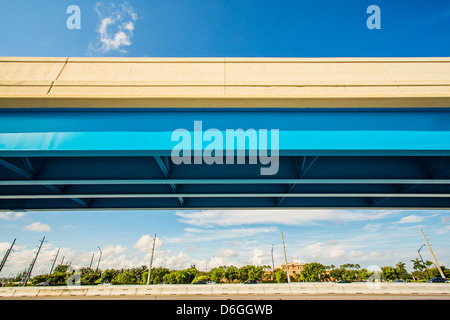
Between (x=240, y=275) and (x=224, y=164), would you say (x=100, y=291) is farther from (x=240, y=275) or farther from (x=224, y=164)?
(x=240, y=275)

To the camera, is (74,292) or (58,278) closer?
(74,292)

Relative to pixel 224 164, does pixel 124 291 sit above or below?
below

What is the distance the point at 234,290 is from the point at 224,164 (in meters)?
15.6

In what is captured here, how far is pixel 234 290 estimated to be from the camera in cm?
1677

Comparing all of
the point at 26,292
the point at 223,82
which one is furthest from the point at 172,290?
the point at 223,82

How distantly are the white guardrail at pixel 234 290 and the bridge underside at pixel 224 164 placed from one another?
1386 centimetres

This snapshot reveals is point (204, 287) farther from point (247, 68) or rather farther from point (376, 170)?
point (247, 68)

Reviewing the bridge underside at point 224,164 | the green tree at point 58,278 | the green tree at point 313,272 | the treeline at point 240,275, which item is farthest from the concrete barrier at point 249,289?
the green tree at point 313,272

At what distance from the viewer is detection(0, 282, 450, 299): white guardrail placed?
1702 cm

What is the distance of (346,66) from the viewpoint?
4.31 meters

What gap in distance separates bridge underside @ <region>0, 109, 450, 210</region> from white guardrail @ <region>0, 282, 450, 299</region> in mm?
13860

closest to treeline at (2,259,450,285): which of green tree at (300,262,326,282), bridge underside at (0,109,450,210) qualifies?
green tree at (300,262,326,282)
